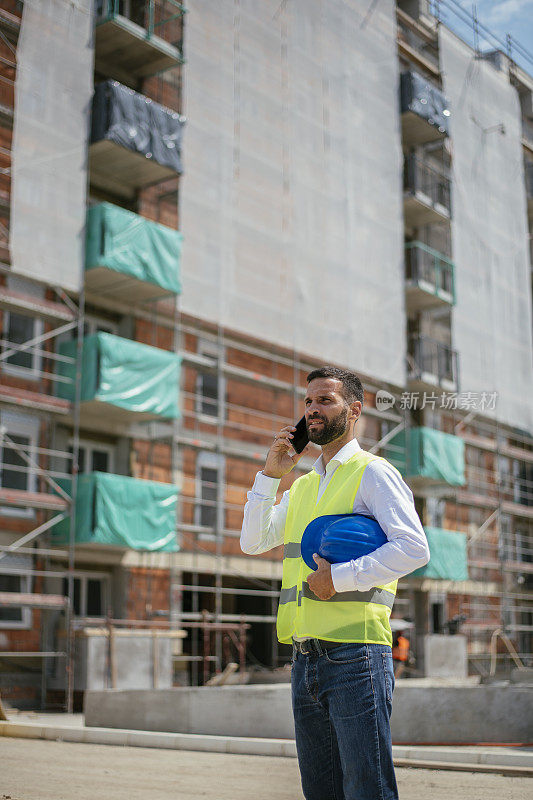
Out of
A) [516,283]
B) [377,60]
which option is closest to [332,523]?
[377,60]

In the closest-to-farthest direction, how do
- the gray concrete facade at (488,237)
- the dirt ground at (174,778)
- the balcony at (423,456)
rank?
the dirt ground at (174,778)
the balcony at (423,456)
the gray concrete facade at (488,237)

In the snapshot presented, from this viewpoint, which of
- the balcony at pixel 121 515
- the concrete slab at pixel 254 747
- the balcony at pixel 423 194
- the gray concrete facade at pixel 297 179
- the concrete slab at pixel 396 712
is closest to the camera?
the concrete slab at pixel 254 747

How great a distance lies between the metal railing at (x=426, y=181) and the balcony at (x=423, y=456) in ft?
23.7

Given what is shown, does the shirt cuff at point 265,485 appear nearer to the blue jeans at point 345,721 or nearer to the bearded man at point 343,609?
the bearded man at point 343,609

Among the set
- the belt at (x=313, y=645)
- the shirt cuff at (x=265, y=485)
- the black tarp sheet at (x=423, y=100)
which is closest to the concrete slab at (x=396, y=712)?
the shirt cuff at (x=265, y=485)

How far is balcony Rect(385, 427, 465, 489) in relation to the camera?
27016 millimetres

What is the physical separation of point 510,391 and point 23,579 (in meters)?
18.1

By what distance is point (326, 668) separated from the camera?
10.5 ft

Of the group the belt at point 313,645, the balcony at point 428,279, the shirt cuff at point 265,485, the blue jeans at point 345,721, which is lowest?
the blue jeans at point 345,721

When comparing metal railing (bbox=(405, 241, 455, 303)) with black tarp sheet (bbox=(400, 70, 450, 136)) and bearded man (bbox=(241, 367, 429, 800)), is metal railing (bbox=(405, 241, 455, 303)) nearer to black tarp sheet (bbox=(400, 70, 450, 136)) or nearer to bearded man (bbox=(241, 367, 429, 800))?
black tarp sheet (bbox=(400, 70, 450, 136))

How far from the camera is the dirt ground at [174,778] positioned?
21.9 ft

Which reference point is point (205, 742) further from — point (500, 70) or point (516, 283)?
point (500, 70)

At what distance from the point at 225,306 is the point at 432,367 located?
9.24m

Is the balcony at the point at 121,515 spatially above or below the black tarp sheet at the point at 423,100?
below
